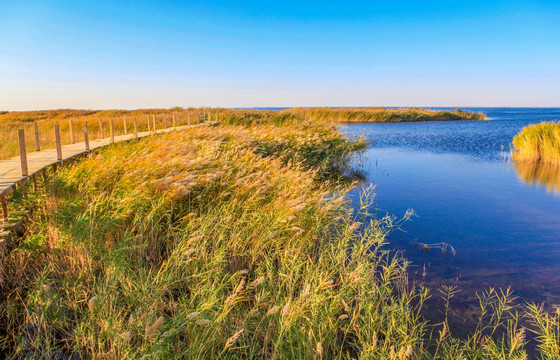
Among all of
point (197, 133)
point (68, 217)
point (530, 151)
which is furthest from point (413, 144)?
point (68, 217)

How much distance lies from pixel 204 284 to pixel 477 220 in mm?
7076

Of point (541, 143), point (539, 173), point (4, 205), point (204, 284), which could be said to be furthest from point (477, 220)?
point (541, 143)

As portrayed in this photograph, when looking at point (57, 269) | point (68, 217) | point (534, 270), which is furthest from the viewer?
point (534, 270)

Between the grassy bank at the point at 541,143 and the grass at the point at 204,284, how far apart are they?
13.4 metres

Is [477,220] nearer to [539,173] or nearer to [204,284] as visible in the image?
[204,284]

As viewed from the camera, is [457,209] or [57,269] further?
[457,209]

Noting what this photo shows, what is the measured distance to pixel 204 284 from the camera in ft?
11.5

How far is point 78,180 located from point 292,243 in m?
3.33

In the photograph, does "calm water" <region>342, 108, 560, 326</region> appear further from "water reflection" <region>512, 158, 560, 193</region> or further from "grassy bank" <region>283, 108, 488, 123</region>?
"grassy bank" <region>283, 108, 488, 123</region>

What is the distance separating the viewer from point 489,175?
13289 millimetres

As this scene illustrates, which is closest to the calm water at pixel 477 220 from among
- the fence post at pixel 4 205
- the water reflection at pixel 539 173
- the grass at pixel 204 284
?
the water reflection at pixel 539 173

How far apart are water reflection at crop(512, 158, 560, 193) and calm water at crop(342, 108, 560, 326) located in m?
0.03

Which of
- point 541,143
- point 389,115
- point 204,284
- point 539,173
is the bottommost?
point 539,173

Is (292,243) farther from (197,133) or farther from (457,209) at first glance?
(197,133)
